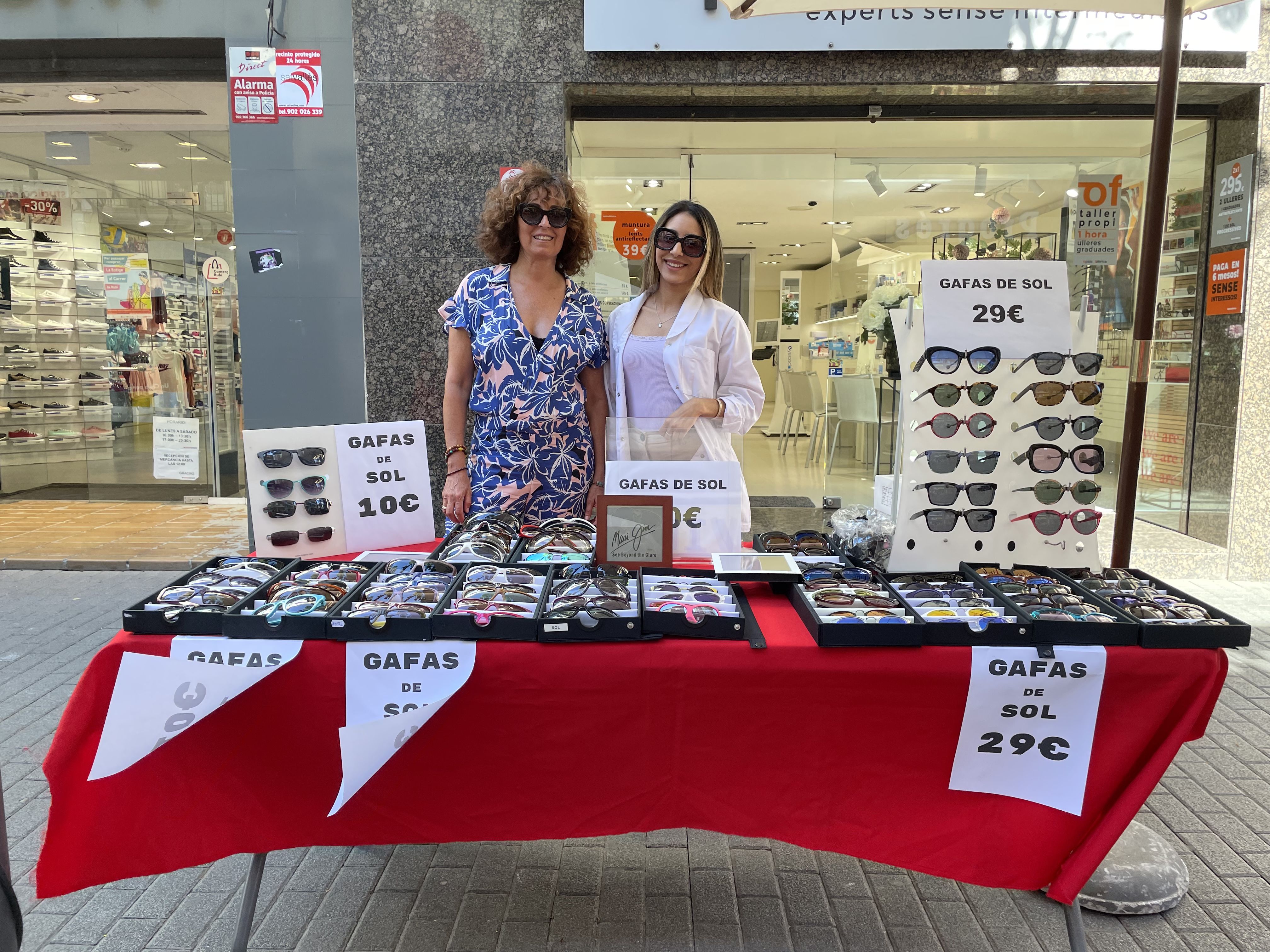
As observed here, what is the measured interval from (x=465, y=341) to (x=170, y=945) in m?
1.98

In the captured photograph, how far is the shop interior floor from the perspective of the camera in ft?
19.6

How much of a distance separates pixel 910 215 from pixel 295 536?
513 centimetres

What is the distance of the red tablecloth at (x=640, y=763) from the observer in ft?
5.78

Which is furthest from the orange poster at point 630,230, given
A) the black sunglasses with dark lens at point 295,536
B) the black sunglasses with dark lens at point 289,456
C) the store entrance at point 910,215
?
the black sunglasses with dark lens at point 295,536

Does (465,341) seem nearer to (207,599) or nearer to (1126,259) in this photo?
(207,599)

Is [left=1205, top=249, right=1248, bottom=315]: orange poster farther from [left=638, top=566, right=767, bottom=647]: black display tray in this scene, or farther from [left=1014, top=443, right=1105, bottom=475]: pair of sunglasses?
[left=638, top=566, right=767, bottom=647]: black display tray

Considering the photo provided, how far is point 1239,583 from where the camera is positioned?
213 inches

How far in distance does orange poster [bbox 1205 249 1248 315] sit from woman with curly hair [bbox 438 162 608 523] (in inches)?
174

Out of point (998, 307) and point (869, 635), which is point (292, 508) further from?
point (998, 307)

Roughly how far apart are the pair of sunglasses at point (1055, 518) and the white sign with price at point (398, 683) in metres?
1.46

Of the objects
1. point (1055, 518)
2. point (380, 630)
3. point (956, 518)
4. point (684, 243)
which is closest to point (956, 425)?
point (956, 518)

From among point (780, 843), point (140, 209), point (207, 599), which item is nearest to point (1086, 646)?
point (780, 843)

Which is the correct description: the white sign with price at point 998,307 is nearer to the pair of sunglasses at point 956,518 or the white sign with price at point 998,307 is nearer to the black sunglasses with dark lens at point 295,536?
the pair of sunglasses at point 956,518

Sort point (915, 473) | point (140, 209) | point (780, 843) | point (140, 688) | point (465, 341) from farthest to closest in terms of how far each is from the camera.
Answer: point (140, 209)
point (465, 341)
point (780, 843)
point (915, 473)
point (140, 688)
